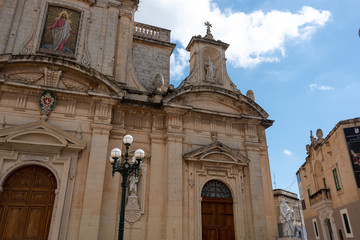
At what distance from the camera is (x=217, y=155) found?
12.7m

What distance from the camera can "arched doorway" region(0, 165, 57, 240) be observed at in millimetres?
Result: 9453

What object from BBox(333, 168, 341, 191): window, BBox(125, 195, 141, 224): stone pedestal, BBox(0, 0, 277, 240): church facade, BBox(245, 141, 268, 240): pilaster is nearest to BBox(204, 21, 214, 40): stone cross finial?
BBox(0, 0, 277, 240): church facade

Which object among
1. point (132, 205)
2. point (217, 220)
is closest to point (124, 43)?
point (132, 205)

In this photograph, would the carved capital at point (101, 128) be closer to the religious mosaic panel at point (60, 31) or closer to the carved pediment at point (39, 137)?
the carved pediment at point (39, 137)

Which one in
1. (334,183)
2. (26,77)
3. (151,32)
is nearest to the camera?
(26,77)

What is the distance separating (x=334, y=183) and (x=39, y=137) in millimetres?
19470

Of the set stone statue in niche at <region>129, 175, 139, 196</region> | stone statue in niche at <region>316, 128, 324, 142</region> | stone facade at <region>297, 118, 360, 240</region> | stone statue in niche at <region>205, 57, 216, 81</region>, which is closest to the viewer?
stone statue in niche at <region>129, 175, 139, 196</region>

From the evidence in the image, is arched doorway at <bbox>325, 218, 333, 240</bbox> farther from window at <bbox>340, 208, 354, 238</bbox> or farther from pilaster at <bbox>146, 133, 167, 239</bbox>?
pilaster at <bbox>146, 133, 167, 239</bbox>

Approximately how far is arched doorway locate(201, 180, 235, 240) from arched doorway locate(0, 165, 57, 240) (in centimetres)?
581

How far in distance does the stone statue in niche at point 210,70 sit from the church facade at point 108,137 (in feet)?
0.20

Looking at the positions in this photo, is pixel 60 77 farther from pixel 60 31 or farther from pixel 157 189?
pixel 157 189

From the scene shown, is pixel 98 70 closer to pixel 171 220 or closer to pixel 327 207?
pixel 171 220

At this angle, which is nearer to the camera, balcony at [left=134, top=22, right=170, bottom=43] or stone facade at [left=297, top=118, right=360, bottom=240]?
balcony at [left=134, top=22, right=170, bottom=43]

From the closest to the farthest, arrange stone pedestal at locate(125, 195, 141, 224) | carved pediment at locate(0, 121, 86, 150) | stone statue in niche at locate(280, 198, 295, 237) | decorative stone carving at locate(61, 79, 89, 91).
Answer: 1. carved pediment at locate(0, 121, 86, 150)
2. stone pedestal at locate(125, 195, 141, 224)
3. decorative stone carving at locate(61, 79, 89, 91)
4. stone statue in niche at locate(280, 198, 295, 237)
